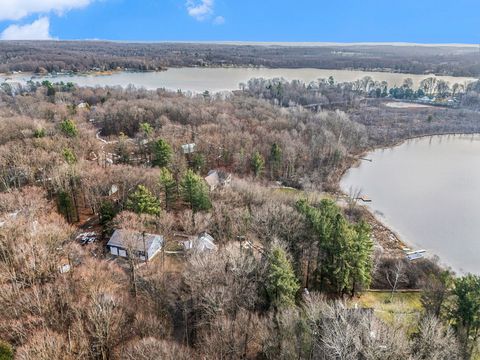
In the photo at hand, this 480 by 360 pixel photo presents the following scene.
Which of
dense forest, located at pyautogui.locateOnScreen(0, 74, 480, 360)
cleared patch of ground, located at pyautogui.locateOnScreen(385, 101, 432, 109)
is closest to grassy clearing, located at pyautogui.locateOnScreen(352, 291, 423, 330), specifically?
dense forest, located at pyautogui.locateOnScreen(0, 74, 480, 360)

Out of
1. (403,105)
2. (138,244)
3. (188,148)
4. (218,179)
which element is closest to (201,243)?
(138,244)

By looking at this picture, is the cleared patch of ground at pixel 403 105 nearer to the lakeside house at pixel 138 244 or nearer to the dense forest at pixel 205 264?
the dense forest at pixel 205 264

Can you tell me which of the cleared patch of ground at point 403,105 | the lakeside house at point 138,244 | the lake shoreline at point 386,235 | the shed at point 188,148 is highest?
the cleared patch of ground at point 403,105

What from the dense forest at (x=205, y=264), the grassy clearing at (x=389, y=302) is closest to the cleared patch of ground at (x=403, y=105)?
the dense forest at (x=205, y=264)

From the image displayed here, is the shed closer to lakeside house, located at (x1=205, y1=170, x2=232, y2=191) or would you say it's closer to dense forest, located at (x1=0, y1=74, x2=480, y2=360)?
dense forest, located at (x1=0, y1=74, x2=480, y2=360)

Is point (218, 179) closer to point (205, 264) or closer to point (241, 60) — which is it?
point (205, 264)

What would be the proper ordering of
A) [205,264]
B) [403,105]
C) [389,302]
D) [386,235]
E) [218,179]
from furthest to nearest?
[403,105] < [218,179] < [386,235] < [389,302] < [205,264]
